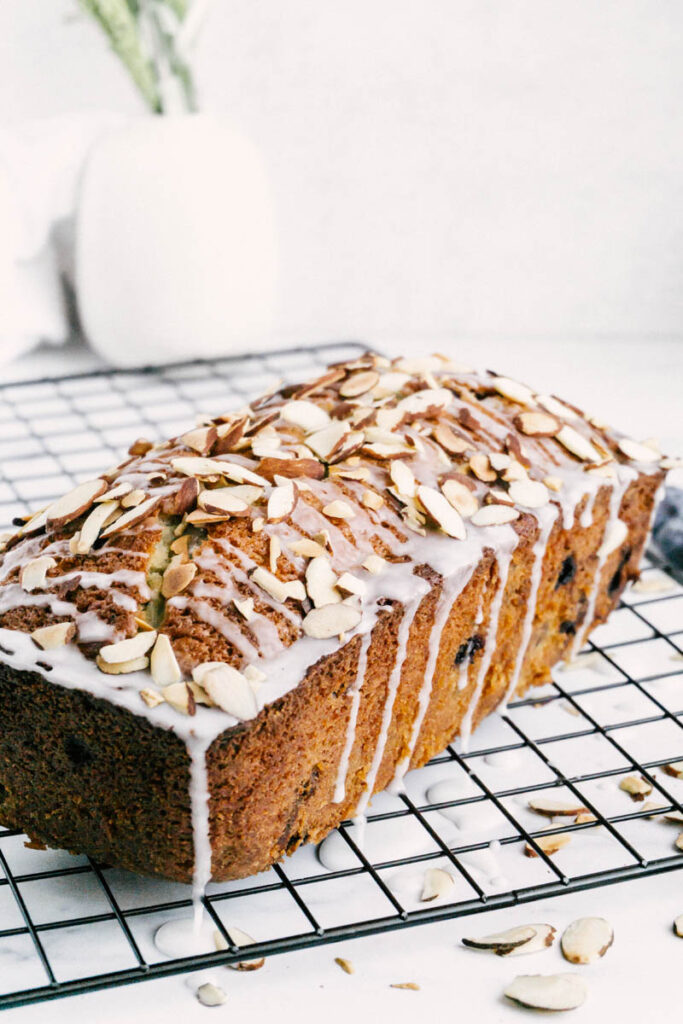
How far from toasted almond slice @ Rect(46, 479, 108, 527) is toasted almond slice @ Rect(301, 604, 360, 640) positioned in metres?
0.31

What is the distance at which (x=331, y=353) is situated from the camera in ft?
9.21

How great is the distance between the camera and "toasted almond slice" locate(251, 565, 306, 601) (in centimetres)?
130

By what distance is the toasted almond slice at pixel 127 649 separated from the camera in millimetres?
1206

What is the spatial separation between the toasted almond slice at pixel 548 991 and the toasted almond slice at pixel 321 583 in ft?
1.41

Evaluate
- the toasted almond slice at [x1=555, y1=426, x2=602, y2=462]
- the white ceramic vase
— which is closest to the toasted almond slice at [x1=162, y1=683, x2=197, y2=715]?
the toasted almond slice at [x1=555, y1=426, x2=602, y2=462]

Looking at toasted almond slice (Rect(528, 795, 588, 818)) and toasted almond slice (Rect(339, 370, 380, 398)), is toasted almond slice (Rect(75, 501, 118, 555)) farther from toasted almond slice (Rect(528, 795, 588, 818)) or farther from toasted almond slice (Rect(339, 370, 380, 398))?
toasted almond slice (Rect(528, 795, 588, 818))

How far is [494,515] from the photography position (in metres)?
1.49

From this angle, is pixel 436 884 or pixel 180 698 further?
pixel 436 884

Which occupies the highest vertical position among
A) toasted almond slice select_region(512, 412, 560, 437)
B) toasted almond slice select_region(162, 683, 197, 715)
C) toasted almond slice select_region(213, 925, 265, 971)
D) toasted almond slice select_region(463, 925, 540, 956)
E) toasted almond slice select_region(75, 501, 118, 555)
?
toasted almond slice select_region(75, 501, 118, 555)

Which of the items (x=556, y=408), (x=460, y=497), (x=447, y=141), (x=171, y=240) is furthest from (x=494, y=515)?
(x=447, y=141)

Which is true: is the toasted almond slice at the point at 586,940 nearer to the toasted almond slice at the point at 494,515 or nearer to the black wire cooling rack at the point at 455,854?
the black wire cooling rack at the point at 455,854

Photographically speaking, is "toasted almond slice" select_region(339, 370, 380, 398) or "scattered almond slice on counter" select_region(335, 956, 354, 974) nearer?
"scattered almond slice on counter" select_region(335, 956, 354, 974)

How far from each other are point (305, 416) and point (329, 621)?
Result: 1.37 feet

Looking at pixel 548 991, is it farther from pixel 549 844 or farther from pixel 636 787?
pixel 636 787
